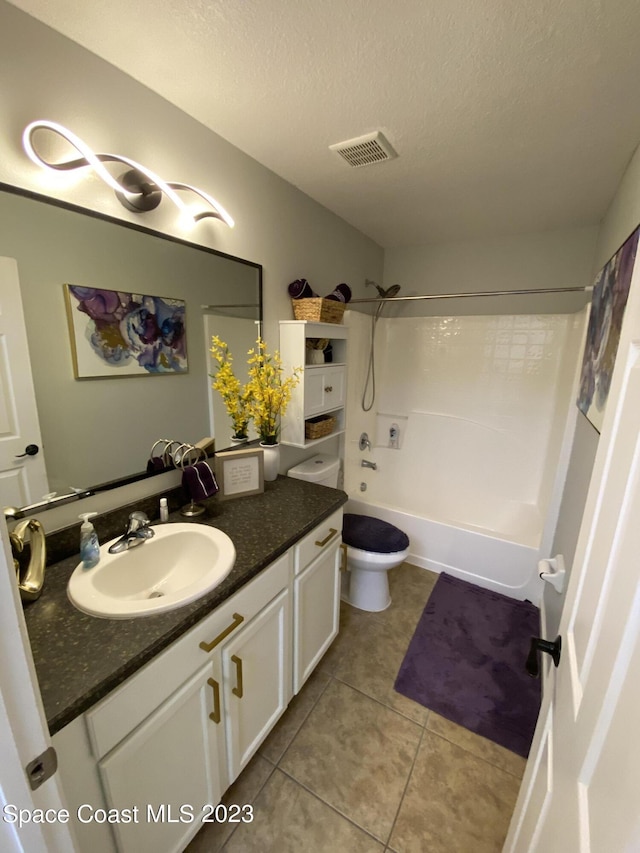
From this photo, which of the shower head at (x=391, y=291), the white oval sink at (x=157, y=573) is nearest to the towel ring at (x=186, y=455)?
the white oval sink at (x=157, y=573)

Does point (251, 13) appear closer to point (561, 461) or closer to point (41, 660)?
point (41, 660)

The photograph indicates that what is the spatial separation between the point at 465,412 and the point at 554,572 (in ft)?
4.88

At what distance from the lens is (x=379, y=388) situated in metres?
3.07

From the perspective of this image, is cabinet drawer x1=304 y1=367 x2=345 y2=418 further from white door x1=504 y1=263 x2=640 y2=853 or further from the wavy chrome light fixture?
white door x1=504 y1=263 x2=640 y2=853

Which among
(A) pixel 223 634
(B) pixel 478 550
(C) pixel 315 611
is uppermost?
(A) pixel 223 634

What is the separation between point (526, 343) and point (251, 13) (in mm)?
2393

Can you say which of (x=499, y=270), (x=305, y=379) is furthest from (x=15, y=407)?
(x=499, y=270)

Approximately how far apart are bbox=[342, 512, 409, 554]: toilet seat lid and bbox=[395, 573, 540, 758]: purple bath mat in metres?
0.47

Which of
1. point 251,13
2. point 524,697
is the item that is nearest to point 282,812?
point 524,697

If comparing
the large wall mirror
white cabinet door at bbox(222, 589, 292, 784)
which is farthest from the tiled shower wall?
white cabinet door at bbox(222, 589, 292, 784)

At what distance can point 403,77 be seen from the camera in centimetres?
111

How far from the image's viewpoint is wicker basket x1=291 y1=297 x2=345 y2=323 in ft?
6.12

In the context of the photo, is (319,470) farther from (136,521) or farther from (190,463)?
(136,521)

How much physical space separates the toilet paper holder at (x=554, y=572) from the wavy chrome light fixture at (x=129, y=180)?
6.38 ft
